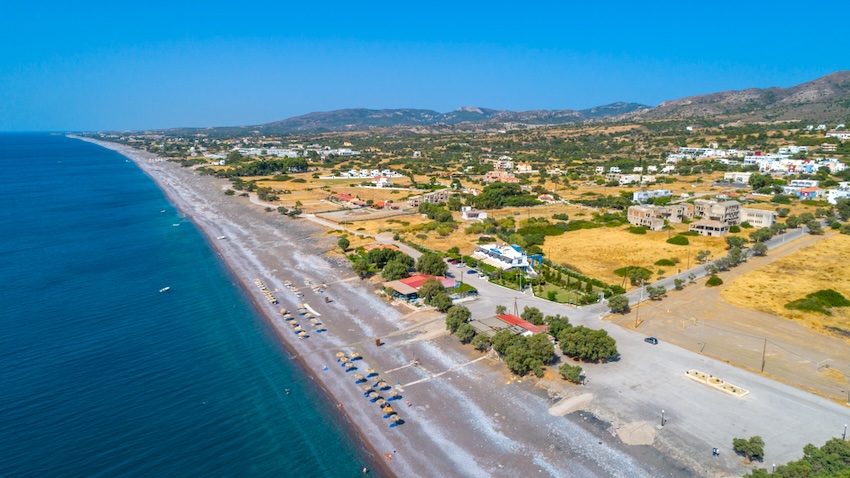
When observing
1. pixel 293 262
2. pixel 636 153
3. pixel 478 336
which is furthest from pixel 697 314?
pixel 636 153

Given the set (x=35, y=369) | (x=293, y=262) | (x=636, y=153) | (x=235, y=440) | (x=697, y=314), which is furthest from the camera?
(x=636, y=153)

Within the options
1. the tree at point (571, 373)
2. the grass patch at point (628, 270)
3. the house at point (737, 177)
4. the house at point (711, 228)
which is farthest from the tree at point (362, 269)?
the house at point (737, 177)

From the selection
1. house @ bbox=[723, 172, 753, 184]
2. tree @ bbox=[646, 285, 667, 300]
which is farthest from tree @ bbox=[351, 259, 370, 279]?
house @ bbox=[723, 172, 753, 184]

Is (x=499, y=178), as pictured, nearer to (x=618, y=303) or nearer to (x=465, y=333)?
(x=618, y=303)

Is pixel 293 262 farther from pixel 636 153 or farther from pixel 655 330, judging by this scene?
pixel 636 153

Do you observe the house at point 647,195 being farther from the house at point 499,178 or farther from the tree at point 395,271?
the tree at point 395,271

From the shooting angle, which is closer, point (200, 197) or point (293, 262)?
point (293, 262)

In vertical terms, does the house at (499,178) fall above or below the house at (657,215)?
above
